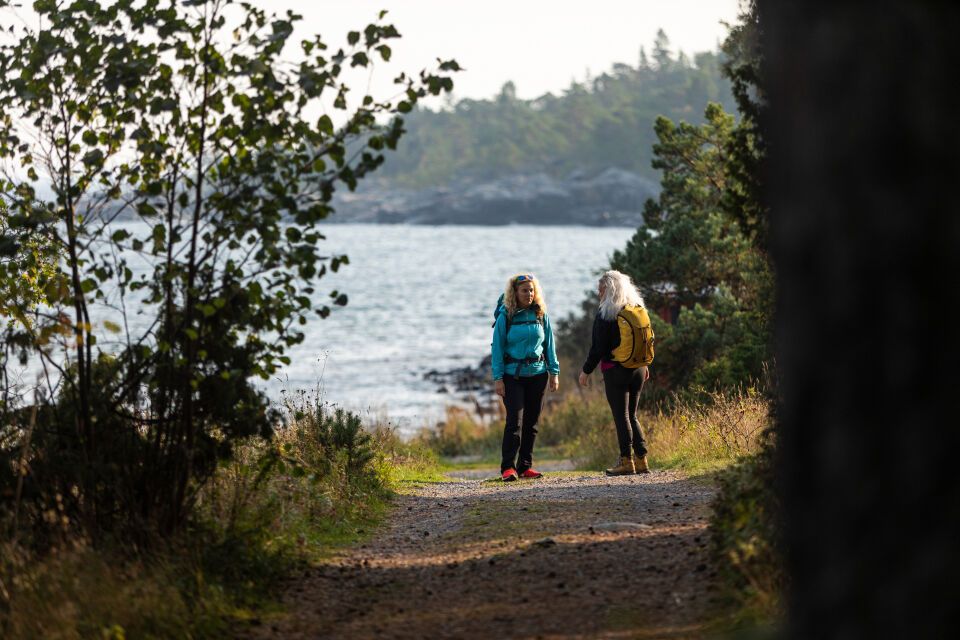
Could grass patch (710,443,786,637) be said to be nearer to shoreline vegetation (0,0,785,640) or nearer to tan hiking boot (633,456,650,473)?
shoreline vegetation (0,0,785,640)

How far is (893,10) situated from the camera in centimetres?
257

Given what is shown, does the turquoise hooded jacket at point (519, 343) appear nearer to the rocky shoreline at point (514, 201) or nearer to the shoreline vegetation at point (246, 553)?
the shoreline vegetation at point (246, 553)

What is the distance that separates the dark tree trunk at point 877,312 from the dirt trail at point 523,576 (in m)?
2.66

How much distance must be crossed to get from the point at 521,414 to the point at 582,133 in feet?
586

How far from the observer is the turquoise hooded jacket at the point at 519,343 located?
37.1 ft

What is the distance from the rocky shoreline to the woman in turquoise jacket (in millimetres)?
150201

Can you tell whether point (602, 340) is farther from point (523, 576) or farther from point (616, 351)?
point (523, 576)

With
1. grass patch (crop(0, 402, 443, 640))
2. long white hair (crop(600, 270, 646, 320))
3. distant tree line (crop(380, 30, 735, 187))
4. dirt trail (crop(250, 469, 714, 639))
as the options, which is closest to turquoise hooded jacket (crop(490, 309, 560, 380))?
long white hair (crop(600, 270, 646, 320))

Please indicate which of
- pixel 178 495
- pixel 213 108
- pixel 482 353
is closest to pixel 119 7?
pixel 213 108

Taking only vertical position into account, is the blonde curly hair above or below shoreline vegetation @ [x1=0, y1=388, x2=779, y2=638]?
above

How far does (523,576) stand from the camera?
255 inches

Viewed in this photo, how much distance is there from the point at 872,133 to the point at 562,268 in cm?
9321

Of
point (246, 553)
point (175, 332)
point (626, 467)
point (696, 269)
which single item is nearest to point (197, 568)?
point (246, 553)

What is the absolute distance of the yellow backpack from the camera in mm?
11133
